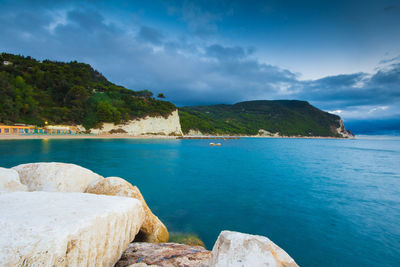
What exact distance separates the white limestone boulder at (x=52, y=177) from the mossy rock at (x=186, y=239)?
9.97ft

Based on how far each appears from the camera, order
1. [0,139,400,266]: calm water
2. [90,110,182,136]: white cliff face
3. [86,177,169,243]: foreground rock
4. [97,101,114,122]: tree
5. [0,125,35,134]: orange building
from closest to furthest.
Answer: [86,177,169,243]: foreground rock → [0,139,400,266]: calm water → [0,125,35,134]: orange building → [97,101,114,122]: tree → [90,110,182,136]: white cliff face

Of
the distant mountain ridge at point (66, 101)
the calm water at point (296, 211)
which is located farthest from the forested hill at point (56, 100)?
the calm water at point (296, 211)

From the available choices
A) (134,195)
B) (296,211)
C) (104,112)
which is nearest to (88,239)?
(134,195)

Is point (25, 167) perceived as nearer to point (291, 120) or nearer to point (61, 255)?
point (61, 255)

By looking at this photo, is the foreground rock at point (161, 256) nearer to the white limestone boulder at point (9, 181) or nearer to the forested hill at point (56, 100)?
the white limestone boulder at point (9, 181)

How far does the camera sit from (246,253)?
2.01 m

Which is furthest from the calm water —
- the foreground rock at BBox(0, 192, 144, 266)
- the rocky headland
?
the foreground rock at BBox(0, 192, 144, 266)

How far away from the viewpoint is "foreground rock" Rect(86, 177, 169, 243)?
4.49 metres

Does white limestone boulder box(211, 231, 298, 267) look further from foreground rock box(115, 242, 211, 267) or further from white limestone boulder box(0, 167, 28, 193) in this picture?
white limestone boulder box(0, 167, 28, 193)

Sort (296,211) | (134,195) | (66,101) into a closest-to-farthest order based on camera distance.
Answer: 1. (134,195)
2. (296,211)
3. (66,101)

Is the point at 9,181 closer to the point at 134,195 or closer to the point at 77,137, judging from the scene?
the point at 134,195

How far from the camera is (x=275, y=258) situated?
6.50ft

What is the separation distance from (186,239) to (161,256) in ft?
8.97

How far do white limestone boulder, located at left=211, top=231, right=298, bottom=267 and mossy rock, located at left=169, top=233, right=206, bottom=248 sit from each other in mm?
3783
